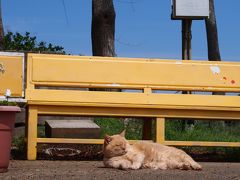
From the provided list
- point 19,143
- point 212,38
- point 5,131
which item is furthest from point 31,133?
point 212,38

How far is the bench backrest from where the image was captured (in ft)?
26.0

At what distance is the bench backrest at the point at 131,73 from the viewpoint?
791 centimetres

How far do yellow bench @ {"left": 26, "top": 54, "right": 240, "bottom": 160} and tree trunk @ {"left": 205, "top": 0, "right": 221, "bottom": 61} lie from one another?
4893mm

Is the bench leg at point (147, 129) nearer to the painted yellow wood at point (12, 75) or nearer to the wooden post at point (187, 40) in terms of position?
the painted yellow wood at point (12, 75)

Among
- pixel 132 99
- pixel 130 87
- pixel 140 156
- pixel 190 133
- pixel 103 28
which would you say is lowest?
pixel 140 156

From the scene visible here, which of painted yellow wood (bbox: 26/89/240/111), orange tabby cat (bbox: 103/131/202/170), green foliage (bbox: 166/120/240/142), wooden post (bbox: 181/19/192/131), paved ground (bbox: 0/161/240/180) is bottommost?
paved ground (bbox: 0/161/240/180)

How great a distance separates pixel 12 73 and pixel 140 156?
2.47 meters

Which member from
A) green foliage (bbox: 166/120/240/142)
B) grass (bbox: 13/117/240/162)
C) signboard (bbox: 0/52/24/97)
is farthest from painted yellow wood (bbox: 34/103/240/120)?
green foliage (bbox: 166/120/240/142)

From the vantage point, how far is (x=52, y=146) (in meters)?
9.03

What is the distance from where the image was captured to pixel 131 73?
26.6 ft

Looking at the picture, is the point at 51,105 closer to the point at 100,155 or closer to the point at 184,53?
the point at 100,155

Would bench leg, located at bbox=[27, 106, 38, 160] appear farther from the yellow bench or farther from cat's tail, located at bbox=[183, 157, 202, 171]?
cat's tail, located at bbox=[183, 157, 202, 171]

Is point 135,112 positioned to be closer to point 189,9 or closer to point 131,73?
point 131,73

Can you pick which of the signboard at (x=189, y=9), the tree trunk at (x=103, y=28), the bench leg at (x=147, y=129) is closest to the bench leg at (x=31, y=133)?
the bench leg at (x=147, y=129)
